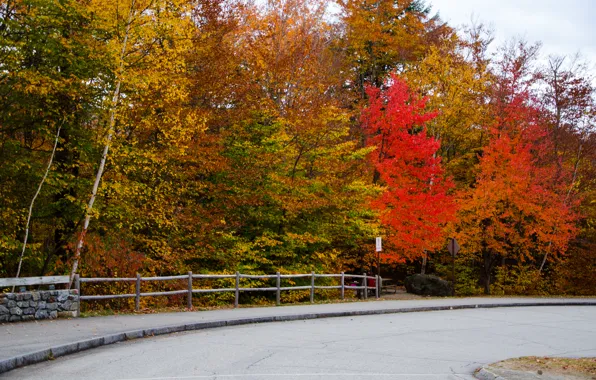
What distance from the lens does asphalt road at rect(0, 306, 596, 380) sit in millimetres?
8727

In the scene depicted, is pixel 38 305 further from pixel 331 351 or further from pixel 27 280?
pixel 331 351

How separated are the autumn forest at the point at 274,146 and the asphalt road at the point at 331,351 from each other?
6.85 m

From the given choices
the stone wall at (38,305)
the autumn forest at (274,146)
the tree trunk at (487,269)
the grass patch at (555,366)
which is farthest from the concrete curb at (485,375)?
the tree trunk at (487,269)

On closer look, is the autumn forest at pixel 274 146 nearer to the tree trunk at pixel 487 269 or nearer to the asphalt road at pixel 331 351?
the tree trunk at pixel 487 269

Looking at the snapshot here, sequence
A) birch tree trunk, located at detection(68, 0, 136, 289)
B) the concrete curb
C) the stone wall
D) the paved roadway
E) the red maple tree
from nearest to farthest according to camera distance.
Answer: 1. the concrete curb
2. the paved roadway
3. the stone wall
4. birch tree trunk, located at detection(68, 0, 136, 289)
5. the red maple tree

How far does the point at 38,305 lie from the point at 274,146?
1339cm

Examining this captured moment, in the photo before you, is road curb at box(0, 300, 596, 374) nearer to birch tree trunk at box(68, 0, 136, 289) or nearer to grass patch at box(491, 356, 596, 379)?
grass patch at box(491, 356, 596, 379)

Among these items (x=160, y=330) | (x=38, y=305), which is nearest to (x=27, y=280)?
(x=38, y=305)

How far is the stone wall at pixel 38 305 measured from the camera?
44.2 feet

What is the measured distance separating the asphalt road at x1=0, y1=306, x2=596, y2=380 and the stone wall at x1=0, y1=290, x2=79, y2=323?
3.36 metres

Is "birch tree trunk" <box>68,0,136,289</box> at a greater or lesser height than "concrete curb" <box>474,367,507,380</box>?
greater

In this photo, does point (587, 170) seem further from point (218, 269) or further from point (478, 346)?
point (478, 346)

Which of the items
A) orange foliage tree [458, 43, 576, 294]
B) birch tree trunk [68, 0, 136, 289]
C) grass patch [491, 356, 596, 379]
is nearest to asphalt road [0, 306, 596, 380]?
grass patch [491, 356, 596, 379]

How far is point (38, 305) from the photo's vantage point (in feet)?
46.8
